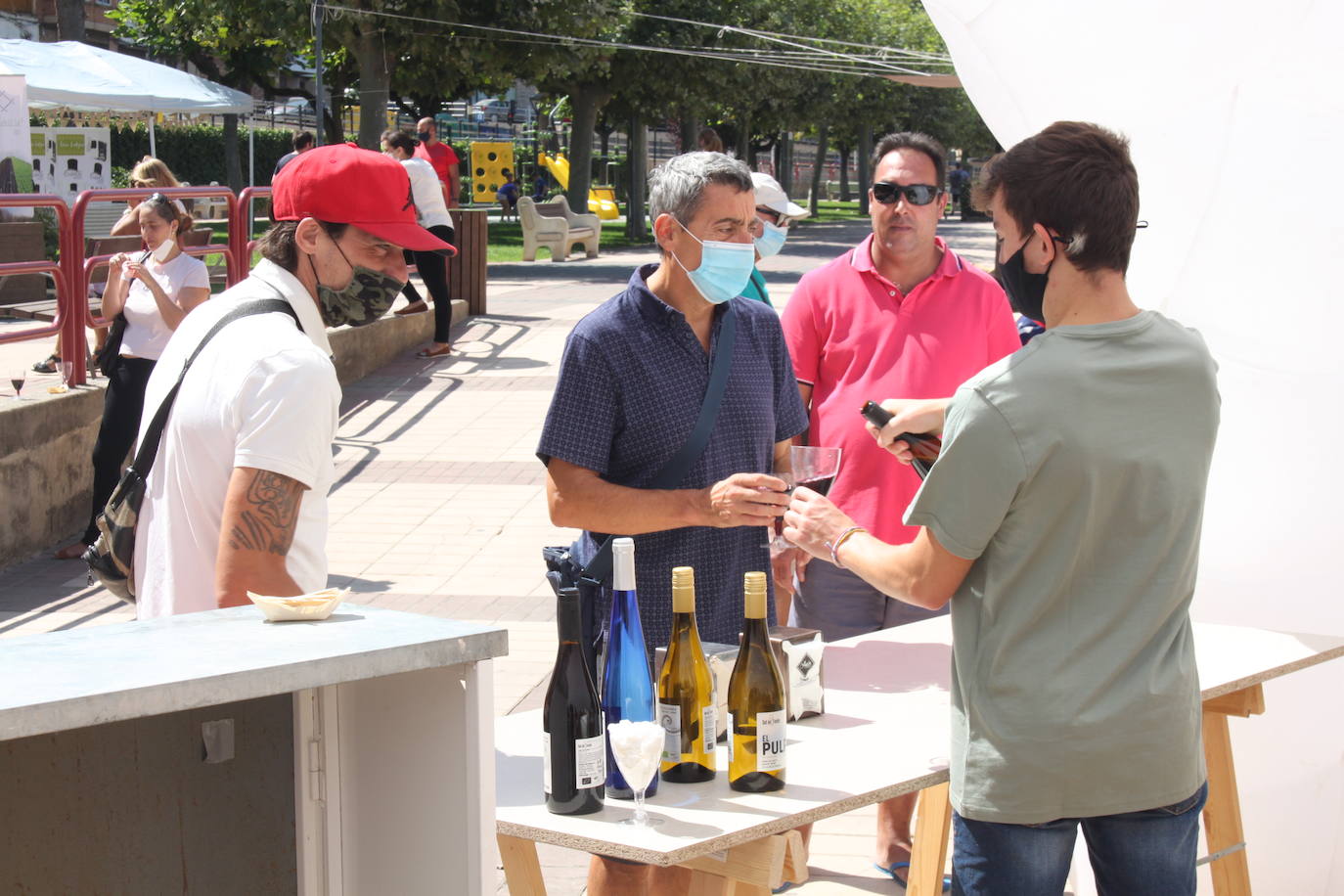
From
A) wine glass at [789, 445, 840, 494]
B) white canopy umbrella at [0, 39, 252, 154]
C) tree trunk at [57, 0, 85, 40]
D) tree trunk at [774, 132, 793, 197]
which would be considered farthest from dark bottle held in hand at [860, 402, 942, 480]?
tree trunk at [774, 132, 793, 197]

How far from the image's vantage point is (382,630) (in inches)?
78.6

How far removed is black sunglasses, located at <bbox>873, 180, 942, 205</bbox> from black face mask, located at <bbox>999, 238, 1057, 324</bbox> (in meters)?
1.89

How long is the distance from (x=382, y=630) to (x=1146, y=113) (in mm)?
2818

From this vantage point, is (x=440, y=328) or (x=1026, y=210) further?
(x=440, y=328)

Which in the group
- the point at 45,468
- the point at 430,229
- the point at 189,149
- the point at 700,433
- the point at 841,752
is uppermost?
the point at 189,149

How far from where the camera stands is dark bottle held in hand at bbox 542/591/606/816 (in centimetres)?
254

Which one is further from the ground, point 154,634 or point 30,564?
point 154,634

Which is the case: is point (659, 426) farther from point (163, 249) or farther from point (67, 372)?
point (67, 372)

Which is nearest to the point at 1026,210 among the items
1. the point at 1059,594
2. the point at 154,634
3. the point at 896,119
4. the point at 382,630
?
the point at 1059,594

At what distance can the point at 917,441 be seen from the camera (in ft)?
9.55

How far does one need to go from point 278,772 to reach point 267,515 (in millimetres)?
521

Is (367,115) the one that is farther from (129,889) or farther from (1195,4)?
(129,889)

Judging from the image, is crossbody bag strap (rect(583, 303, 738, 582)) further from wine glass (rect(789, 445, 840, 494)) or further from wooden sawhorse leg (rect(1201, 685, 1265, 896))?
wooden sawhorse leg (rect(1201, 685, 1265, 896))

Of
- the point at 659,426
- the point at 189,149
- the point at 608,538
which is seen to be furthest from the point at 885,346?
the point at 189,149
